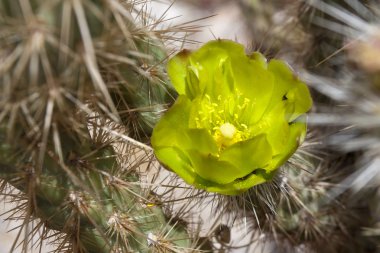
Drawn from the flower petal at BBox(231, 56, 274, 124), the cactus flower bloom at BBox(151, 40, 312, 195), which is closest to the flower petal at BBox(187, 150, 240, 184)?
the cactus flower bloom at BBox(151, 40, 312, 195)

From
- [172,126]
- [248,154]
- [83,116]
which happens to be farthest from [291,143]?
[83,116]

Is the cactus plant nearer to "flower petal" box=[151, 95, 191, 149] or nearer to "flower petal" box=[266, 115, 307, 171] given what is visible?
"flower petal" box=[151, 95, 191, 149]

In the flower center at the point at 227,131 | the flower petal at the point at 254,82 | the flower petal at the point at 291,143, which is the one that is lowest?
the flower petal at the point at 291,143

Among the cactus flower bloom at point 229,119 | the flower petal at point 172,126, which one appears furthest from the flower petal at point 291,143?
the flower petal at point 172,126

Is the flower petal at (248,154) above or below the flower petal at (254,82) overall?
below

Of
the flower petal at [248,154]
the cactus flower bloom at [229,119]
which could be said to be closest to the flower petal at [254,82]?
A: the cactus flower bloom at [229,119]

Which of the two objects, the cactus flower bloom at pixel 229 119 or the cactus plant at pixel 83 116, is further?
the cactus flower bloom at pixel 229 119

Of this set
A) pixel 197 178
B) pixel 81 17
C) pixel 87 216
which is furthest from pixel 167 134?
pixel 81 17

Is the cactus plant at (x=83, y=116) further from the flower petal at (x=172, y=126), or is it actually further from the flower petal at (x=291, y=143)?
the flower petal at (x=291, y=143)
